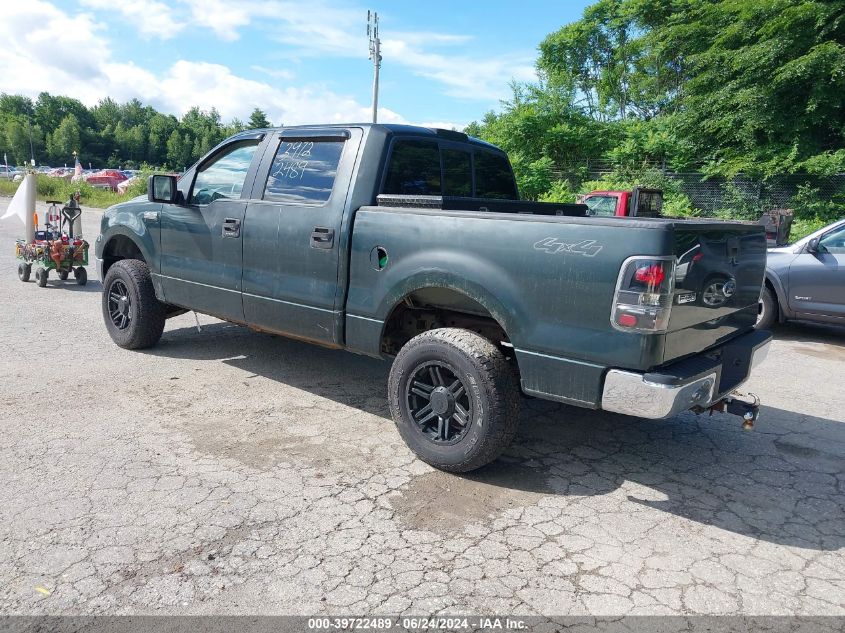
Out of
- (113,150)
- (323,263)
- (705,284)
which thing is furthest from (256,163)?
(113,150)

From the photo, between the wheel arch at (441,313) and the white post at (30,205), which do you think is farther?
the white post at (30,205)

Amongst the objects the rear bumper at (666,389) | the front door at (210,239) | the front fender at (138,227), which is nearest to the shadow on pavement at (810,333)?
the rear bumper at (666,389)

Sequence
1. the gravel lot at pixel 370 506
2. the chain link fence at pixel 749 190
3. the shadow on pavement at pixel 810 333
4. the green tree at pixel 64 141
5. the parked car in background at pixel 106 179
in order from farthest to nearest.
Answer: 1. the green tree at pixel 64 141
2. the parked car in background at pixel 106 179
3. the chain link fence at pixel 749 190
4. the shadow on pavement at pixel 810 333
5. the gravel lot at pixel 370 506

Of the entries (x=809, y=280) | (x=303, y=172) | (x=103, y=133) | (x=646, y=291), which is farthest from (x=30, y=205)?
(x=103, y=133)

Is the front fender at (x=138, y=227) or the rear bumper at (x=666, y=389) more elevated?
the front fender at (x=138, y=227)

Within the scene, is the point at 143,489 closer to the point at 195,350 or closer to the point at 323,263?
the point at 323,263

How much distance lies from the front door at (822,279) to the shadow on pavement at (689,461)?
3132 mm

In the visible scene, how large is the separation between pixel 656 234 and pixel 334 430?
245 cm

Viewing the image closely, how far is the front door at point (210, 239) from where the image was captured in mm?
4859

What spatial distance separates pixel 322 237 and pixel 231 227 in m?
1.01

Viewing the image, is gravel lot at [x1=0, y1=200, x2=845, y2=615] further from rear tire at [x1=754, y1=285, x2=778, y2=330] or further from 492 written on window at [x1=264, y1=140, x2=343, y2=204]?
rear tire at [x1=754, y1=285, x2=778, y2=330]

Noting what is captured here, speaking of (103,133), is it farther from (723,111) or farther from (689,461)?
(689,461)

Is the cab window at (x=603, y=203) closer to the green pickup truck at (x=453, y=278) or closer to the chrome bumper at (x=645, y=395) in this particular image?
the green pickup truck at (x=453, y=278)

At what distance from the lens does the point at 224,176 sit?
5129mm
